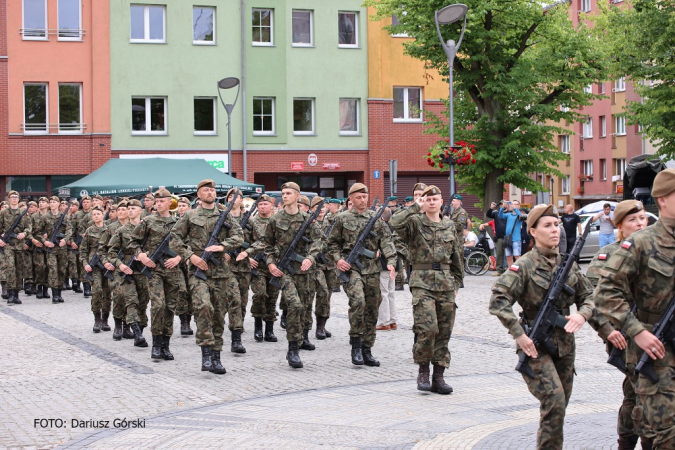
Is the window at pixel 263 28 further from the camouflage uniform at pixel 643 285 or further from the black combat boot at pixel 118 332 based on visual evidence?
the camouflage uniform at pixel 643 285

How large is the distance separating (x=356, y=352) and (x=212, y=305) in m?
1.72

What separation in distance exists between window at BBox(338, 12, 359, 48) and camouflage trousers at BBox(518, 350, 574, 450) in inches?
1370

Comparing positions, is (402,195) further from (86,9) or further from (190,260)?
(190,260)

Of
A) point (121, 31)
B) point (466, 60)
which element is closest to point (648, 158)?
point (466, 60)

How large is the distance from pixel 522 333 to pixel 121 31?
3402cm

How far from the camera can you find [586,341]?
13.2 metres

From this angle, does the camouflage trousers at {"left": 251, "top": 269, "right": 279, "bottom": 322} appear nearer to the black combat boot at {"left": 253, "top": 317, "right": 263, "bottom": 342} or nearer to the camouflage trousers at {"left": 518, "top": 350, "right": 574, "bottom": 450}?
the black combat boot at {"left": 253, "top": 317, "right": 263, "bottom": 342}

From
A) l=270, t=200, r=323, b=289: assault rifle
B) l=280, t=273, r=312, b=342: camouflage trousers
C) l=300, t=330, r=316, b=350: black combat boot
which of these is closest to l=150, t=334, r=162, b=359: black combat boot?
l=270, t=200, r=323, b=289: assault rifle

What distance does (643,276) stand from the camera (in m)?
5.61

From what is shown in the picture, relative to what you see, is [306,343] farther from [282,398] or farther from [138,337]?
[282,398]

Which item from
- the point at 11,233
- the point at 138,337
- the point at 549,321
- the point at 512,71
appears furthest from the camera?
the point at 512,71

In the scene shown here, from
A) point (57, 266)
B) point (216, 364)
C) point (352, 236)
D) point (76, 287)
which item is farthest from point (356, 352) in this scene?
point (76, 287)

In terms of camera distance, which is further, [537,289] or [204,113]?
[204,113]

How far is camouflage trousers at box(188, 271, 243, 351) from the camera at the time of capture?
35.5ft
